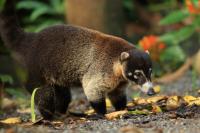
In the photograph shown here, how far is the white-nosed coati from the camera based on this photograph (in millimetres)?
7176

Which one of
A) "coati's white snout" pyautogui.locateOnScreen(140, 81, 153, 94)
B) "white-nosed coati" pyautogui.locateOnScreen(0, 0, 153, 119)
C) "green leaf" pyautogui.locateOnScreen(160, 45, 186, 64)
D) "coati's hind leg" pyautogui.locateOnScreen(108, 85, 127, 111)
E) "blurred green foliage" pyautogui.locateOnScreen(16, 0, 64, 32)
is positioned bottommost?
"coati's hind leg" pyautogui.locateOnScreen(108, 85, 127, 111)

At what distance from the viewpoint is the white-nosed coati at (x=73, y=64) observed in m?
7.18

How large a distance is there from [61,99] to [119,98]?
783 mm

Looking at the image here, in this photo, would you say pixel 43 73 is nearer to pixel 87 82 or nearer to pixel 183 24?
pixel 87 82

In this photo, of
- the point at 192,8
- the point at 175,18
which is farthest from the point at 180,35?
the point at 192,8

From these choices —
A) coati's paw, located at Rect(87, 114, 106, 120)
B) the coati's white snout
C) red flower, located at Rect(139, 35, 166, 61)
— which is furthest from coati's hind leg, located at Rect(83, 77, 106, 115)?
red flower, located at Rect(139, 35, 166, 61)

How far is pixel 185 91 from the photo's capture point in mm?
8977

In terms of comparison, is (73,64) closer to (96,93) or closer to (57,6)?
(96,93)

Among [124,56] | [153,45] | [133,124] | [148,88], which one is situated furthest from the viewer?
[153,45]

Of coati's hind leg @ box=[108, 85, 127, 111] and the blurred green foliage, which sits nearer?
coati's hind leg @ box=[108, 85, 127, 111]

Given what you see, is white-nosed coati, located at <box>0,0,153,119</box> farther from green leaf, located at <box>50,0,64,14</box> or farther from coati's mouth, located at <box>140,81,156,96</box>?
green leaf, located at <box>50,0,64,14</box>

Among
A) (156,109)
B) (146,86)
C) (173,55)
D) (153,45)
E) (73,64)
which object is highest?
(153,45)

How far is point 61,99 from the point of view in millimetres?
7695

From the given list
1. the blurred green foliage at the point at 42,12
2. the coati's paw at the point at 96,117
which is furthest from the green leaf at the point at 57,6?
the coati's paw at the point at 96,117
